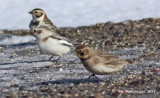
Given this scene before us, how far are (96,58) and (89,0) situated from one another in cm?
1057

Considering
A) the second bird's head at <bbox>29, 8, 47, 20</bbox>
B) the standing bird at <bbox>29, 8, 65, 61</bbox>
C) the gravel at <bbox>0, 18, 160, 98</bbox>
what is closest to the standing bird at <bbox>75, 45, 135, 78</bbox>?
the gravel at <bbox>0, 18, 160, 98</bbox>

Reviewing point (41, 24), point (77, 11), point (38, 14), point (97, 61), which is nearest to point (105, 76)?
point (97, 61)

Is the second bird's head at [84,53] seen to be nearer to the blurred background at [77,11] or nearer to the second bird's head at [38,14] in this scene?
the second bird's head at [38,14]

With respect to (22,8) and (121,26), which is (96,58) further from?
(22,8)

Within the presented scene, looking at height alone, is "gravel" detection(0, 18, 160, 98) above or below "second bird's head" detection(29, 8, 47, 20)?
below

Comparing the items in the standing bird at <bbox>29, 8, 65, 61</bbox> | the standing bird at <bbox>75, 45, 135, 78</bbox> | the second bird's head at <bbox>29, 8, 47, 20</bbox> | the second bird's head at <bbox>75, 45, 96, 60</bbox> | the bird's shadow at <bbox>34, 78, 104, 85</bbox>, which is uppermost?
the second bird's head at <bbox>29, 8, 47, 20</bbox>

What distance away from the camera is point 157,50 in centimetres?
914

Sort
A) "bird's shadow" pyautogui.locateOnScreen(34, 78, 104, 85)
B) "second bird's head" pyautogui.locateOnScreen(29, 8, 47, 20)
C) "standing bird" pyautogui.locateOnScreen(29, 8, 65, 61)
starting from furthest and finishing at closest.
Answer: "second bird's head" pyautogui.locateOnScreen(29, 8, 47, 20), "standing bird" pyautogui.locateOnScreen(29, 8, 65, 61), "bird's shadow" pyautogui.locateOnScreen(34, 78, 104, 85)

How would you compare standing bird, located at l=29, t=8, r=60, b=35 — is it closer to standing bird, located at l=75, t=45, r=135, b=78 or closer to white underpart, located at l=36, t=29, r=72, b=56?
white underpart, located at l=36, t=29, r=72, b=56

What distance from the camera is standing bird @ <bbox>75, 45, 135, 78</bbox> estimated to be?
633 centimetres

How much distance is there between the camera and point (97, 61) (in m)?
6.39

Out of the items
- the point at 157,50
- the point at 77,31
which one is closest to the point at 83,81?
the point at 157,50

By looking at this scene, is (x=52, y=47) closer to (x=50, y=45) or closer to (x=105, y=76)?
(x=50, y=45)

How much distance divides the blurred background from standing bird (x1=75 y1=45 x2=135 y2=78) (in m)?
6.59
